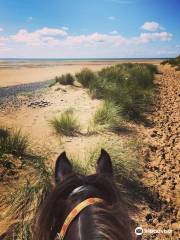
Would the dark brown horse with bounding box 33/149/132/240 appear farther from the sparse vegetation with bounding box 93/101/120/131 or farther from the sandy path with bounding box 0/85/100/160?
the sparse vegetation with bounding box 93/101/120/131

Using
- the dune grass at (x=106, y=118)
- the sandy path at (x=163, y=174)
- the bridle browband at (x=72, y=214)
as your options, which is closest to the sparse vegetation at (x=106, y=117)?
the dune grass at (x=106, y=118)

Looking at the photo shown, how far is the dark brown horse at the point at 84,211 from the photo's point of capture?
3.39 feet

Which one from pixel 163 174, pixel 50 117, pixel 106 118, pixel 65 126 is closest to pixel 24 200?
pixel 163 174

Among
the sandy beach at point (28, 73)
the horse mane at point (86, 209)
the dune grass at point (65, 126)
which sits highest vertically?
the horse mane at point (86, 209)

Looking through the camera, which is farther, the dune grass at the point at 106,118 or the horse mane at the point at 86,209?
the dune grass at the point at 106,118

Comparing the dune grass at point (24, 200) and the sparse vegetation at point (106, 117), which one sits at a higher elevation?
the sparse vegetation at point (106, 117)

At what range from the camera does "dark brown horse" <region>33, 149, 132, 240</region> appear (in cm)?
103

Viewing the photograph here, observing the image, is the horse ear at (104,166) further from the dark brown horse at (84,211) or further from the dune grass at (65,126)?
the dune grass at (65,126)

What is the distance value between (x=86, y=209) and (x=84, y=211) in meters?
0.01

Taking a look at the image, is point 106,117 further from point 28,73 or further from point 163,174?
point 28,73

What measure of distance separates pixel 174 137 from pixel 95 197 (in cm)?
538

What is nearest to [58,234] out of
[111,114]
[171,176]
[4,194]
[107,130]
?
[4,194]

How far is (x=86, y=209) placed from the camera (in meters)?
1.10

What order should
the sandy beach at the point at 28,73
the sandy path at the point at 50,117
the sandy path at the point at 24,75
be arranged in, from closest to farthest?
the sandy path at the point at 50,117
the sandy path at the point at 24,75
the sandy beach at the point at 28,73
